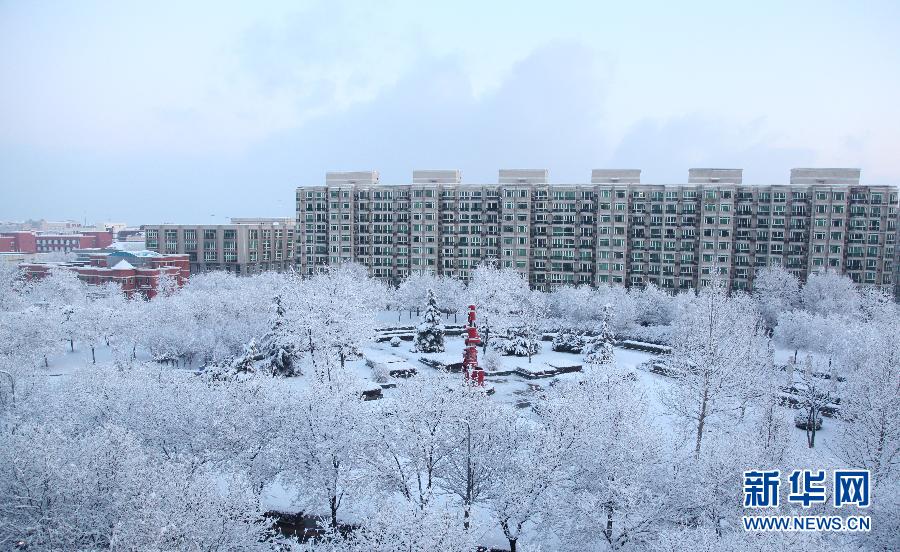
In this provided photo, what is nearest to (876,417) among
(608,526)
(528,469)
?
(608,526)

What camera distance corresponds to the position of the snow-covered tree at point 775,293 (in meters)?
65.7

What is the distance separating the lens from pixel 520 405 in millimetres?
41406

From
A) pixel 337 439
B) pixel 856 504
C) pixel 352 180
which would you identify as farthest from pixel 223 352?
pixel 352 180

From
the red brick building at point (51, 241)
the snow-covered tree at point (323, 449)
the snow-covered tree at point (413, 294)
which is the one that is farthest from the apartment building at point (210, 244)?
the snow-covered tree at point (323, 449)

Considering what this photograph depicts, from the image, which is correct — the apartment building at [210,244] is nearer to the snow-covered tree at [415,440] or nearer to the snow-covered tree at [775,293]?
the snow-covered tree at [775,293]

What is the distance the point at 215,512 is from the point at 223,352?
3528 cm

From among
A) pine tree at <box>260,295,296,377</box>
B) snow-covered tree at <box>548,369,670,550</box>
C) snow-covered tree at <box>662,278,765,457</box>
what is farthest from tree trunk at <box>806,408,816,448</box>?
pine tree at <box>260,295,296,377</box>

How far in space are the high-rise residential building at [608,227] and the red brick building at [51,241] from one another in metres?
94.4

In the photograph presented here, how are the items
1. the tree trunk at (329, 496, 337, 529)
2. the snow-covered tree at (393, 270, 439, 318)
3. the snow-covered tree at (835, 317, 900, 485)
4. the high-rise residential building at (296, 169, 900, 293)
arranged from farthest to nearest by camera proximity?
the high-rise residential building at (296, 169, 900, 293) → the snow-covered tree at (393, 270, 439, 318) → the snow-covered tree at (835, 317, 900, 485) → the tree trunk at (329, 496, 337, 529)

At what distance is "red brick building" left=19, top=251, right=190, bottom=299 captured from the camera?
84625 millimetres

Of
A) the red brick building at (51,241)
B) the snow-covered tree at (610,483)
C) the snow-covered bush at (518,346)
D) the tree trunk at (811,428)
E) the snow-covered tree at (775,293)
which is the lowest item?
the tree trunk at (811,428)

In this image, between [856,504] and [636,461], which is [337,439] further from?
[856,504]

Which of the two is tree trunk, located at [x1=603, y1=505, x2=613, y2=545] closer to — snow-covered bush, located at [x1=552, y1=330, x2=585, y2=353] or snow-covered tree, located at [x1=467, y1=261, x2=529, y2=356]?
snow-covered tree, located at [x1=467, y1=261, x2=529, y2=356]

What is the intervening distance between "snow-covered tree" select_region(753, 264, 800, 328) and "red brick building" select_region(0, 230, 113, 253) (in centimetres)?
15828
